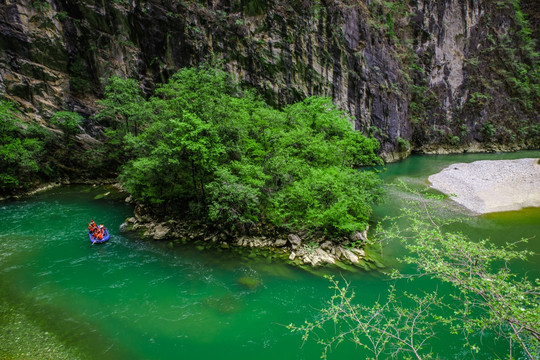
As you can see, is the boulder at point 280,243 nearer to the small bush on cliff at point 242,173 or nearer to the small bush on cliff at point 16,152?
the small bush on cliff at point 242,173

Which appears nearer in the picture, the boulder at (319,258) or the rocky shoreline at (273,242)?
the boulder at (319,258)

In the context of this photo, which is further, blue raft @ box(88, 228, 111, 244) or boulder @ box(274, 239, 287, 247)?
blue raft @ box(88, 228, 111, 244)

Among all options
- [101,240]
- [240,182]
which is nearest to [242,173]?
[240,182]

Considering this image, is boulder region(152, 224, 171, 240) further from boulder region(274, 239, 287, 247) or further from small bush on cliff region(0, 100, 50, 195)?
small bush on cliff region(0, 100, 50, 195)

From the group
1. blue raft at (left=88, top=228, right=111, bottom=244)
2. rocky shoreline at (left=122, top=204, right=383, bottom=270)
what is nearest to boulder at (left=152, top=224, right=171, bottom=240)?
rocky shoreline at (left=122, top=204, right=383, bottom=270)

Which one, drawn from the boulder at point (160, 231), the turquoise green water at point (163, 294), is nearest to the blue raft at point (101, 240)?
the turquoise green water at point (163, 294)

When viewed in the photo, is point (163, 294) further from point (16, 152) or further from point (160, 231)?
point (16, 152)

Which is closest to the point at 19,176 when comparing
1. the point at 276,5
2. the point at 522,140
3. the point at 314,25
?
the point at 276,5
